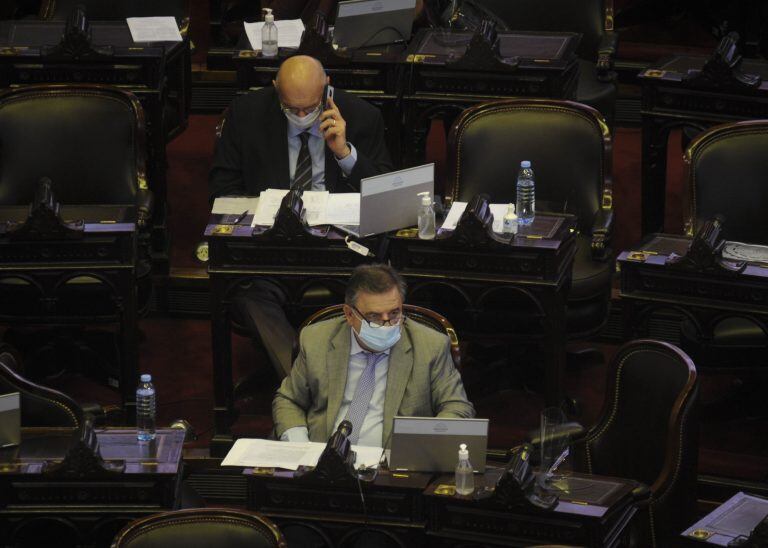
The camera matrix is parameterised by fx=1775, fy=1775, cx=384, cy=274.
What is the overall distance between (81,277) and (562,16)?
2.73 metres

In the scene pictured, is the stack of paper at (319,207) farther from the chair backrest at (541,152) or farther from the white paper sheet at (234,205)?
the chair backrest at (541,152)

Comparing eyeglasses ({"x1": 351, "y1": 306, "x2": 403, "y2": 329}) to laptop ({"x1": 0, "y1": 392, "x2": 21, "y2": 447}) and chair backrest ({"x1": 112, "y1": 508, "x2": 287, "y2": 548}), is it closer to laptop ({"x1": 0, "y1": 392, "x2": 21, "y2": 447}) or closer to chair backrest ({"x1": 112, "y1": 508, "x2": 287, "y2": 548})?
chair backrest ({"x1": 112, "y1": 508, "x2": 287, "y2": 548})

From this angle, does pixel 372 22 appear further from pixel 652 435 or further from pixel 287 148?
pixel 652 435

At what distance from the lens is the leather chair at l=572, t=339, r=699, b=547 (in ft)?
18.3

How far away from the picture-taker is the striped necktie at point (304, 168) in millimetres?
6973

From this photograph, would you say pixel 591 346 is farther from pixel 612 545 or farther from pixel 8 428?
pixel 8 428

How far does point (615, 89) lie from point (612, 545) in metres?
3.23

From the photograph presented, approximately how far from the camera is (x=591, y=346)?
24.1 ft

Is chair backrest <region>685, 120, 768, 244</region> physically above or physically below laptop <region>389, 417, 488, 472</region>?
above

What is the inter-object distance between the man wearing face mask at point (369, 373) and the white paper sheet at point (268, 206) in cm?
67

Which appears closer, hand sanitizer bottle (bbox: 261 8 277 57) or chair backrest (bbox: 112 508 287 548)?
chair backrest (bbox: 112 508 287 548)

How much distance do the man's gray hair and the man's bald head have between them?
1.16m

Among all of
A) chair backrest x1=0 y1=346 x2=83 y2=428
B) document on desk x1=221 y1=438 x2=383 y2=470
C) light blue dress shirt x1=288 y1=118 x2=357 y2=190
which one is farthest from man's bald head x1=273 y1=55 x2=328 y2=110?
document on desk x1=221 y1=438 x2=383 y2=470

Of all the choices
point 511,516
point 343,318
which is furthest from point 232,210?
point 511,516
